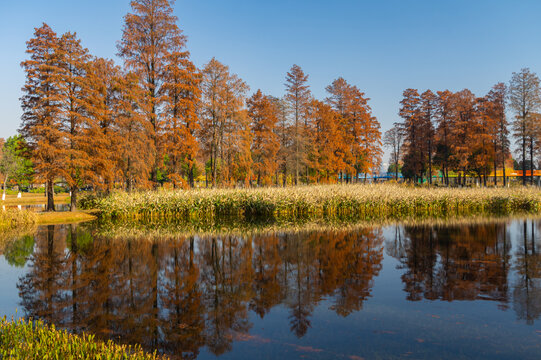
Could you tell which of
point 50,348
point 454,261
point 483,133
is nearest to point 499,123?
point 483,133

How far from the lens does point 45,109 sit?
23.7 m

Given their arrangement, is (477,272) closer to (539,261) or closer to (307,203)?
(539,261)

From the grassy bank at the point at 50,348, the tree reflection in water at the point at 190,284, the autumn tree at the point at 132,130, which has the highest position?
the autumn tree at the point at 132,130

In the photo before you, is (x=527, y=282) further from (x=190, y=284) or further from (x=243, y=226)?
(x=243, y=226)

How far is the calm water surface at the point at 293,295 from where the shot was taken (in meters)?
5.46

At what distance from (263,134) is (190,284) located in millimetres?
35996

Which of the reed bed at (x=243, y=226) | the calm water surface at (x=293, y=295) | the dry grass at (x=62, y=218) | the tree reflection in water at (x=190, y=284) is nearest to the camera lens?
the calm water surface at (x=293, y=295)

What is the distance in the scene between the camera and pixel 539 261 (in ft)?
35.0

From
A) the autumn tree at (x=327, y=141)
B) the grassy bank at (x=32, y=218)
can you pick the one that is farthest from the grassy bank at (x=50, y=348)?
the autumn tree at (x=327, y=141)

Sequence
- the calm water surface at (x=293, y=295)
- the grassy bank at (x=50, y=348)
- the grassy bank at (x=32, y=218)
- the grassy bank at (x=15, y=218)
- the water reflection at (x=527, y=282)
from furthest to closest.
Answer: the grassy bank at (x=32, y=218) < the grassy bank at (x=15, y=218) < the water reflection at (x=527, y=282) < the calm water surface at (x=293, y=295) < the grassy bank at (x=50, y=348)

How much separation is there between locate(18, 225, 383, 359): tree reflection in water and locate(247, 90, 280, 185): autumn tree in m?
29.6

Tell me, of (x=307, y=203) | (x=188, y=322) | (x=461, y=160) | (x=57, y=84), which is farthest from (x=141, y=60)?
(x=461, y=160)

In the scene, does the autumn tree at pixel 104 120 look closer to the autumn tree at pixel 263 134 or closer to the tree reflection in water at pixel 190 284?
the tree reflection in water at pixel 190 284

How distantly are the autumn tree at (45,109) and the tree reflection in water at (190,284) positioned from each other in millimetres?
10371
